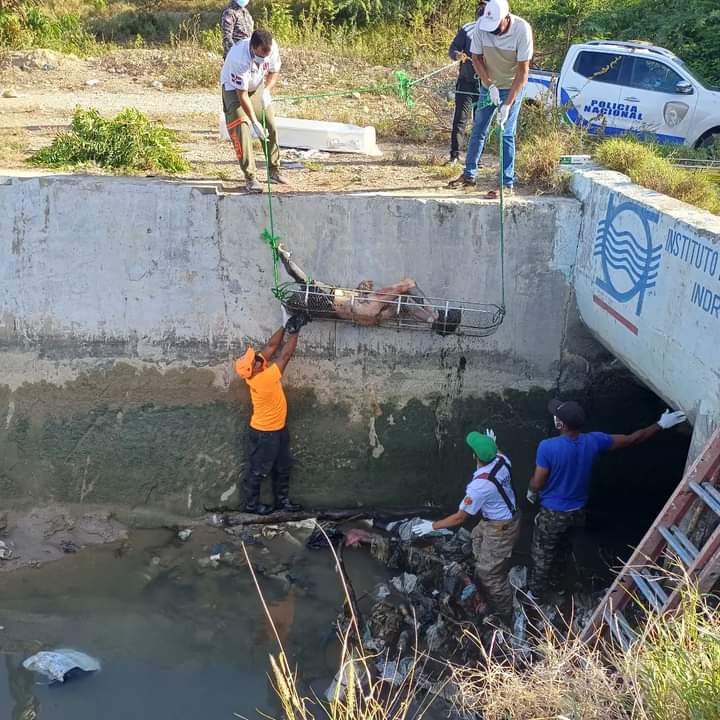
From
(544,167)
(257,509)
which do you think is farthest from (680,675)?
(544,167)

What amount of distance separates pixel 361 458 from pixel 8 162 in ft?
14.3

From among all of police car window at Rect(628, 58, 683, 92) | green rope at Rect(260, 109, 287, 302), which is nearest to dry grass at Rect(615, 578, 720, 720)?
green rope at Rect(260, 109, 287, 302)

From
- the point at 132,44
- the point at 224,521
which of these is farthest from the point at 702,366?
the point at 132,44

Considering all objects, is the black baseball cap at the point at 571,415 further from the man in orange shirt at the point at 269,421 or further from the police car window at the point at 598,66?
the police car window at the point at 598,66

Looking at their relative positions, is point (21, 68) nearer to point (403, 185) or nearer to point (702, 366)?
point (403, 185)

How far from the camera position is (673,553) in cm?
479

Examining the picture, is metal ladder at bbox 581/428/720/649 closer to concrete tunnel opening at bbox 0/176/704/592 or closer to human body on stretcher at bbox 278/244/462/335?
concrete tunnel opening at bbox 0/176/704/592

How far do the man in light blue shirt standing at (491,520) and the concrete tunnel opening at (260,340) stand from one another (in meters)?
1.13

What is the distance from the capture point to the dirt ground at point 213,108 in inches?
327

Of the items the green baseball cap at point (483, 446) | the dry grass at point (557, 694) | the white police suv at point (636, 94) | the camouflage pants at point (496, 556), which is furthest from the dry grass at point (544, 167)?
the dry grass at point (557, 694)

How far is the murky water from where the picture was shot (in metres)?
5.86

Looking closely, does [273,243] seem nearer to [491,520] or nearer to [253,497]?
[253,497]

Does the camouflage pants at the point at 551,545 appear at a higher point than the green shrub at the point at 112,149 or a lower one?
lower

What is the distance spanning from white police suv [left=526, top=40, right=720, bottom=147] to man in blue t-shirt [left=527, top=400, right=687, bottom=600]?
5254mm
